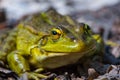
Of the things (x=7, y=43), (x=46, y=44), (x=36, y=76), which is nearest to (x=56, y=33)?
(x=46, y=44)

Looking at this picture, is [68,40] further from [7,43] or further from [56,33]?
[7,43]

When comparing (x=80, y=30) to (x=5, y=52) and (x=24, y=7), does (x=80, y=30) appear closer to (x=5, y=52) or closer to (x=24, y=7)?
(x=5, y=52)

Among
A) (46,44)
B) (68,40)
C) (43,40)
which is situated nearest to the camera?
(68,40)

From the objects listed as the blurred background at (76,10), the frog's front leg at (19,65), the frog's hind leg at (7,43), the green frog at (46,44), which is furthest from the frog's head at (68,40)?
the blurred background at (76,10)

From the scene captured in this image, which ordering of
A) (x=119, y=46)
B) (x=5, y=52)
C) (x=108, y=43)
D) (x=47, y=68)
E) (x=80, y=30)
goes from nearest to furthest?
(x=80, y=30)
(x=47, y=68)
(x=5, y=52)
(x=119, y=46)
(x=108, y=43)

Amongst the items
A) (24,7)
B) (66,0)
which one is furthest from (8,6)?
(66,0)

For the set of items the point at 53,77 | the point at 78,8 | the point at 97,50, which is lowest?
the point at 53,77
